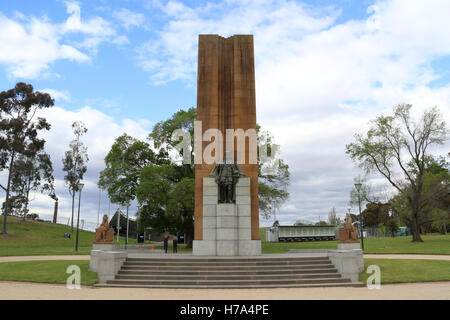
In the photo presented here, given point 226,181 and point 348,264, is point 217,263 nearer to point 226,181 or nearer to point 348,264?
point 348,264

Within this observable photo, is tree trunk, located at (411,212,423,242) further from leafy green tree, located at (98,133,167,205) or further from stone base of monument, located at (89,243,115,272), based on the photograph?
stone base of monument, located at (89,243,115,272)

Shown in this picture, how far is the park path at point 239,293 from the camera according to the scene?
11312 mm

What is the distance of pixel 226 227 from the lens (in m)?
20.3

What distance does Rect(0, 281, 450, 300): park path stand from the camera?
11.3 metres

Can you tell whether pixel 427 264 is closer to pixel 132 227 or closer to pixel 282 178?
pixel 282 178

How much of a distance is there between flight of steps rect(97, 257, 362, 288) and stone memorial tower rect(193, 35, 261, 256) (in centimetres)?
450

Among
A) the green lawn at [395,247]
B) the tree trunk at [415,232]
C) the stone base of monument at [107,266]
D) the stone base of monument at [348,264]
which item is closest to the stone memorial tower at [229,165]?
the stone base of monument at [348,264]

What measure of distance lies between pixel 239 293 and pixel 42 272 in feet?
31.6

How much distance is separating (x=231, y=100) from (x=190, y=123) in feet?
41.4

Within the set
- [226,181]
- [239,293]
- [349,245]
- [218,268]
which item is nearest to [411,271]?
[349,245]

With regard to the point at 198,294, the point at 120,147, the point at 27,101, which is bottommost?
the point at 198,294

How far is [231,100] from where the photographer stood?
23047 millimetres

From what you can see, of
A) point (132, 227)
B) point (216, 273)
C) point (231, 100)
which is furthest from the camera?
point (132, 227)
